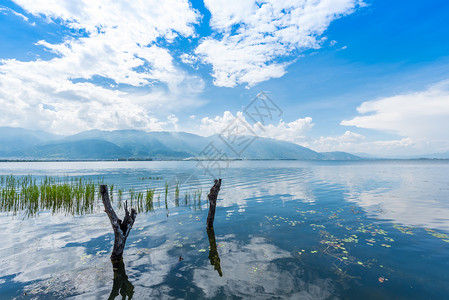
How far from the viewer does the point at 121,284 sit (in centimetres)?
918

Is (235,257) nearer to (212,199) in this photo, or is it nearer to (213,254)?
(213,254)

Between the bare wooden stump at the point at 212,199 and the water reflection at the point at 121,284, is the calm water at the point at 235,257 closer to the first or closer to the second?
the water reflection at the point at 121,284

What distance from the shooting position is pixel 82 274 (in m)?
9.86

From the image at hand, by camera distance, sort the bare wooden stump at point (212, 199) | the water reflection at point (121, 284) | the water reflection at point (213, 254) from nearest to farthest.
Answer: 1. the water reflection at point (121, 284)
2. the water reflection at point (213, 254)
3. the bare wooden stump at point (212, 199)

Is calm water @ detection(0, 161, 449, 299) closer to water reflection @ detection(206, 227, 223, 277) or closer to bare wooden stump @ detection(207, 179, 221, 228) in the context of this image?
water reflection @ detection(206, 227, 223, 277)

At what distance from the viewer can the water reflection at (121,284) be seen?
8.53 m

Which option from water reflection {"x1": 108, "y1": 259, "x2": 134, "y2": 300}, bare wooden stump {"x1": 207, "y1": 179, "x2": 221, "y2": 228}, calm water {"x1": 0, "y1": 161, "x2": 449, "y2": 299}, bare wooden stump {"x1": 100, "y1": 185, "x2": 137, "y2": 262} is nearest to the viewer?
water reflection {"x1": 108, "y1": 259, "x2": 134, "y2": 300}

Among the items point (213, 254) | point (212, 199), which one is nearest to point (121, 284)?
point (213, 254)

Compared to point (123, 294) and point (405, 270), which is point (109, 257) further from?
point (405, 270)

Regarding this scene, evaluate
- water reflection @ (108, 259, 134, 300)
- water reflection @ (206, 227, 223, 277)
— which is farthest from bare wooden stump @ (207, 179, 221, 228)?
water reflection @ (108, 259, 134, 300)

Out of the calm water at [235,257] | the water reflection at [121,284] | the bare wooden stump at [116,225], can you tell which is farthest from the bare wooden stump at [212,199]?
the water reflection at [121,284]

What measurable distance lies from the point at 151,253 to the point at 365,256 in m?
12.5

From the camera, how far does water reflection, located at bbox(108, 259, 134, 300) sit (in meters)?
8.53

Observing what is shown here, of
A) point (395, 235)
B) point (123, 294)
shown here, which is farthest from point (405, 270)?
point (123, 294)
